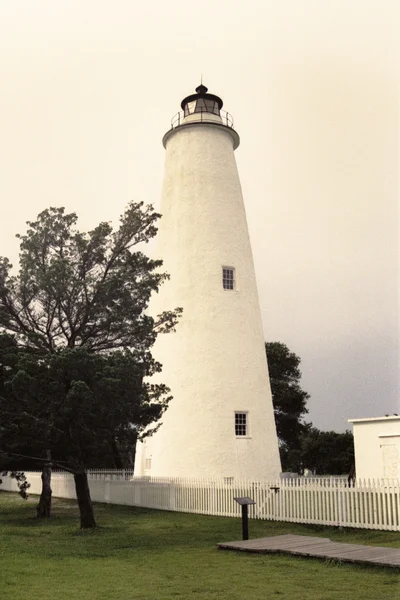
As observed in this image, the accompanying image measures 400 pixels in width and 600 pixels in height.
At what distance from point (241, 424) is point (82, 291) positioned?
10.3 metres

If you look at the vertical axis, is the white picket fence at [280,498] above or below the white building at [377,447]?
below

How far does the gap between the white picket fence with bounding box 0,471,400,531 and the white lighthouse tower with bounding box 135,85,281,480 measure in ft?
4.03

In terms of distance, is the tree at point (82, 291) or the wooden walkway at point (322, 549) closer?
the wooden walkway at point (322, 549)

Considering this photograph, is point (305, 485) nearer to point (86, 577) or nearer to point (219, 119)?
point (86, 577)

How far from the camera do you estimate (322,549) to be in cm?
1100

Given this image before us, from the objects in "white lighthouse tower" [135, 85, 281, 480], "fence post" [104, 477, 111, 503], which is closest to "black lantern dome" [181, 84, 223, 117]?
"white lighthouse tower" [135, 85, 281, 480]

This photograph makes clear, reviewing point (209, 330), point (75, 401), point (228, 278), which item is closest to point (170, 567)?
point (75, 401)

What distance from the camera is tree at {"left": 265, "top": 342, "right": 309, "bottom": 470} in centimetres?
4266

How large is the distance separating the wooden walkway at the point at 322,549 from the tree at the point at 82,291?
5.11m

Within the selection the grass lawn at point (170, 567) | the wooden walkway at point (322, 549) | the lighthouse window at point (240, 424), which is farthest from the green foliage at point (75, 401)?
the lighthouse window at point (240, 424)

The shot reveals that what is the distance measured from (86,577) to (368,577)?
4.35 metres

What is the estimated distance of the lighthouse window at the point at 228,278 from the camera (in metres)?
25.6

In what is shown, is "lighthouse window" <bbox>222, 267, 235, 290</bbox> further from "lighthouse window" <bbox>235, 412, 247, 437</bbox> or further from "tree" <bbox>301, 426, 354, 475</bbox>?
"tree" <bbox>301, 426, 354, 475</bbox>

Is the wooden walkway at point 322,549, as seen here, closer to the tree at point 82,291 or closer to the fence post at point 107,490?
the tree at point 82,291
